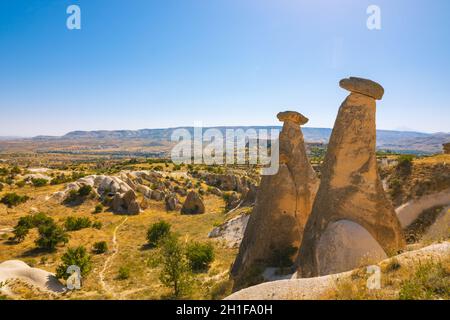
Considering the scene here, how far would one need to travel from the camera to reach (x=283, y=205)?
1106 centimetres

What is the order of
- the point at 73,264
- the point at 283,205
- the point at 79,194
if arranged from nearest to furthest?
the point at 283,205
the point at 73,264
the point at 79,194

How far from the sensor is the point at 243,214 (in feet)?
70.2

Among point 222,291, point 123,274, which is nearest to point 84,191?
point 123,274

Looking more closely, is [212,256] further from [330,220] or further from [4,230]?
[4,230]

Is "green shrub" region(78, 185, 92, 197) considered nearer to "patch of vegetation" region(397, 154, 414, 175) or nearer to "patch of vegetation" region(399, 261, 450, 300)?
"patch of vegetation" region(397, 154, 414, 175)

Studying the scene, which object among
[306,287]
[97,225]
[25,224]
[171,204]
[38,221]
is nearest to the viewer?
[306,287]

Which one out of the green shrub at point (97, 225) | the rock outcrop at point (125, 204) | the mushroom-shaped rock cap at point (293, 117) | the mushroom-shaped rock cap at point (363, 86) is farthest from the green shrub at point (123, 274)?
the rock outcrop at point (125, 204)

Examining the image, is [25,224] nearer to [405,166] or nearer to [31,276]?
[31,276]

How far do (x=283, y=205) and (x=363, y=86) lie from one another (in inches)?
193

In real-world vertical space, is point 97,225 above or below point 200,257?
below

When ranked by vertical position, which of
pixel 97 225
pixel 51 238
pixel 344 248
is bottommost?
pixel 97 225

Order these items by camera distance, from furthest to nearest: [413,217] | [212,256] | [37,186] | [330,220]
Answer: [37,186] < [212,256] < [413,217] < [330,220]
